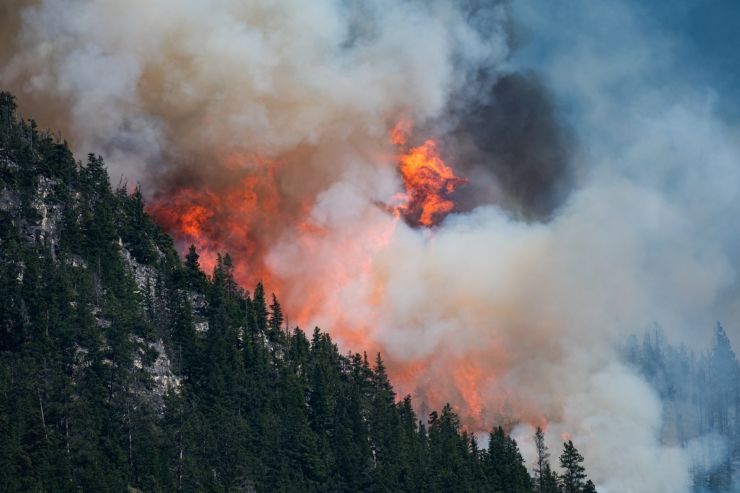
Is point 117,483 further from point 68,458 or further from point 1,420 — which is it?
point 1,420

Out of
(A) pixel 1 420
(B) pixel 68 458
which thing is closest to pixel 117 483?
(B) pixel 68 458

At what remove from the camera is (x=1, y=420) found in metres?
194

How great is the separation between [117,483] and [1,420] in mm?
21389

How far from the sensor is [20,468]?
620 feet

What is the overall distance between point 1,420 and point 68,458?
12.6 m

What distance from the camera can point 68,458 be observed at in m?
198

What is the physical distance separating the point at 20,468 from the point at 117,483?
16522 millimetres

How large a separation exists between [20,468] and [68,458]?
10.2m
